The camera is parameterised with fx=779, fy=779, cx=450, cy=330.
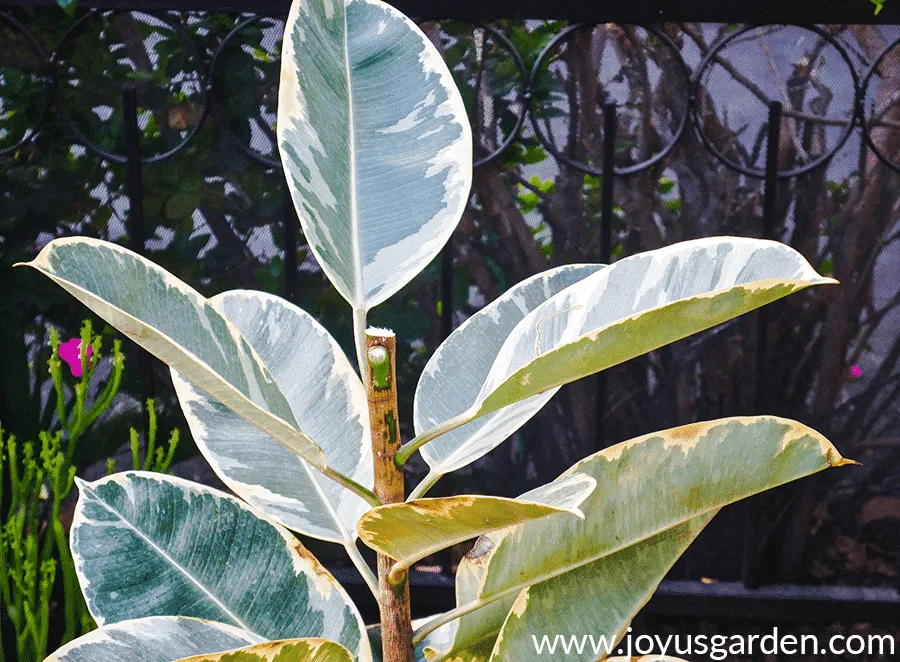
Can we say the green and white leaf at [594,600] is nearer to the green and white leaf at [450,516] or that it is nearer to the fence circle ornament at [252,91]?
the green and white leaf at [450,516]

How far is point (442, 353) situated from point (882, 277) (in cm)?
101

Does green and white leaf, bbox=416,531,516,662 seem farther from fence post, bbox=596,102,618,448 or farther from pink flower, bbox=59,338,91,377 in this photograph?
pink flower, bbox=59,338,91,377

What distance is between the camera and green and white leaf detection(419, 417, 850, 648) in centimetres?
54

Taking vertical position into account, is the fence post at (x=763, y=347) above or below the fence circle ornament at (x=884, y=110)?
below

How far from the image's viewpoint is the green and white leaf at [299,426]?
0.63 m

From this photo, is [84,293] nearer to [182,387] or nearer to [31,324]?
[182,387]

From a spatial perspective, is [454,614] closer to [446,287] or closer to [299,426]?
[299,426]

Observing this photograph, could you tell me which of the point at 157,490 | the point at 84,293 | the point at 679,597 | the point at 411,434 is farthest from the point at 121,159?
the point at 679,597

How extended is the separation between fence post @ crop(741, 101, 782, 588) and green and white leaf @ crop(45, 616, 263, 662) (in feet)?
3.24

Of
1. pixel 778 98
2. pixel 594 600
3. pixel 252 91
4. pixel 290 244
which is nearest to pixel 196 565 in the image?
pixel 594 600

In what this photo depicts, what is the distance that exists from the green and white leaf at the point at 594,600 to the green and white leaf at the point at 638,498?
0.02 meters

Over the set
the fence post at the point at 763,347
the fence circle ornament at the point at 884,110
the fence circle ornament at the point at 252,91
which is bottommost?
the fence post at the point at 763,347

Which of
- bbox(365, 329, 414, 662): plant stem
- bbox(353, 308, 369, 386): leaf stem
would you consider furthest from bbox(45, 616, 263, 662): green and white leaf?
bbox(353, 308, 369, 386): leaf stem

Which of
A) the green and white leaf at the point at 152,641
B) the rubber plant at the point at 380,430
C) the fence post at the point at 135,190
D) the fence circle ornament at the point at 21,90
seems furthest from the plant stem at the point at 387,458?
the fence circle ornament at the point at 21,90
